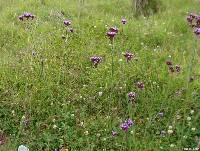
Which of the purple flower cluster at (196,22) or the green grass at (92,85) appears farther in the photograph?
the green grass at (92,85)

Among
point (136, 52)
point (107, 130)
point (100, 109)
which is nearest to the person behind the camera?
point (107, 130)

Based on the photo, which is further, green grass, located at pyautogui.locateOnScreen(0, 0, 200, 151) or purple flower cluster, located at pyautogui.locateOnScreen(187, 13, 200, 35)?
green grass, located at pyautogui.locateOnScreen(0, 0, 200, 151)

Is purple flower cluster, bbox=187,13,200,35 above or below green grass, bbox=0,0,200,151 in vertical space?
above

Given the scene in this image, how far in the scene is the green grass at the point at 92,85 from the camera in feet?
15.5

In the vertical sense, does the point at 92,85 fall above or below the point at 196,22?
below

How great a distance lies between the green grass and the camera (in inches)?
186

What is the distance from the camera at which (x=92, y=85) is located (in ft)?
18.4

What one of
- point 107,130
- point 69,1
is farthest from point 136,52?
point 69,1

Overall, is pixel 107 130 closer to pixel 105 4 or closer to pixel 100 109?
pixel 100 109

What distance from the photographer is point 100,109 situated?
209 inches

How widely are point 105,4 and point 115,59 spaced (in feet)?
10.6

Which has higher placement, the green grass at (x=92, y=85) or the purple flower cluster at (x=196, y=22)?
the purple flower cluster at (x=196, y=22)

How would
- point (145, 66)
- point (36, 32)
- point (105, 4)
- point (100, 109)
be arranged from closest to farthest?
1. point (100, 109)
2. point (145, 66)
3. point (36, 32)
4. point (105, 4)

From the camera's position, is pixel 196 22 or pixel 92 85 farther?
pixel 92 85
